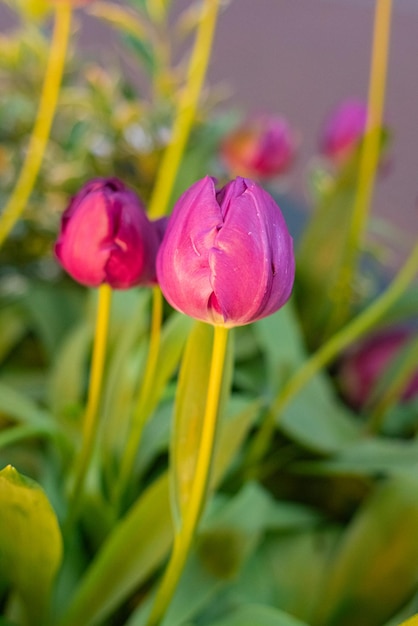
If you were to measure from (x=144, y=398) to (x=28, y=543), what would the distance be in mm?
68

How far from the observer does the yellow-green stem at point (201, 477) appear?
0.19m

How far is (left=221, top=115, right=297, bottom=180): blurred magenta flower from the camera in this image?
571 millimetres

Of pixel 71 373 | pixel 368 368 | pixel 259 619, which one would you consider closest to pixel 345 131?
pixel 368 368

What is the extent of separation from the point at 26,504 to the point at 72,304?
31cm

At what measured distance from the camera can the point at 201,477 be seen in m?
0.20

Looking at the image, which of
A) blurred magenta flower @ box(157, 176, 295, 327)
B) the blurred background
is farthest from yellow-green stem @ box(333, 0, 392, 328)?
the blurred background

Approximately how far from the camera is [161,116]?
20.8 inches

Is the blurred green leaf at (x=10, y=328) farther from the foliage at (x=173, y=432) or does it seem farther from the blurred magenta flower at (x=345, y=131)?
the blurred magenta flower at (x=345, y=131)

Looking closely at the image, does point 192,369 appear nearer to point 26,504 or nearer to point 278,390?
point 26,504

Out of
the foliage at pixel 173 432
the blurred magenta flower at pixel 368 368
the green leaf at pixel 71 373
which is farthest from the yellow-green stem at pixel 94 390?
the blurred magenta flower at pixel 368 368

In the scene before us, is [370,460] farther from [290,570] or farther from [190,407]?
[190,407]

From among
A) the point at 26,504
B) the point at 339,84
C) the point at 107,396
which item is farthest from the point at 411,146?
the point at 26,504

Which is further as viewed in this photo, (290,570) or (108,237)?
(290,570)

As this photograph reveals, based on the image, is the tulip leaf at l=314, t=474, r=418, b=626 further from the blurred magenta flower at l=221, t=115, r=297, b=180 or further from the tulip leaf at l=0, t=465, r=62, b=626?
the blurred magenta flower at l=221, t=115, r=297, b=180
